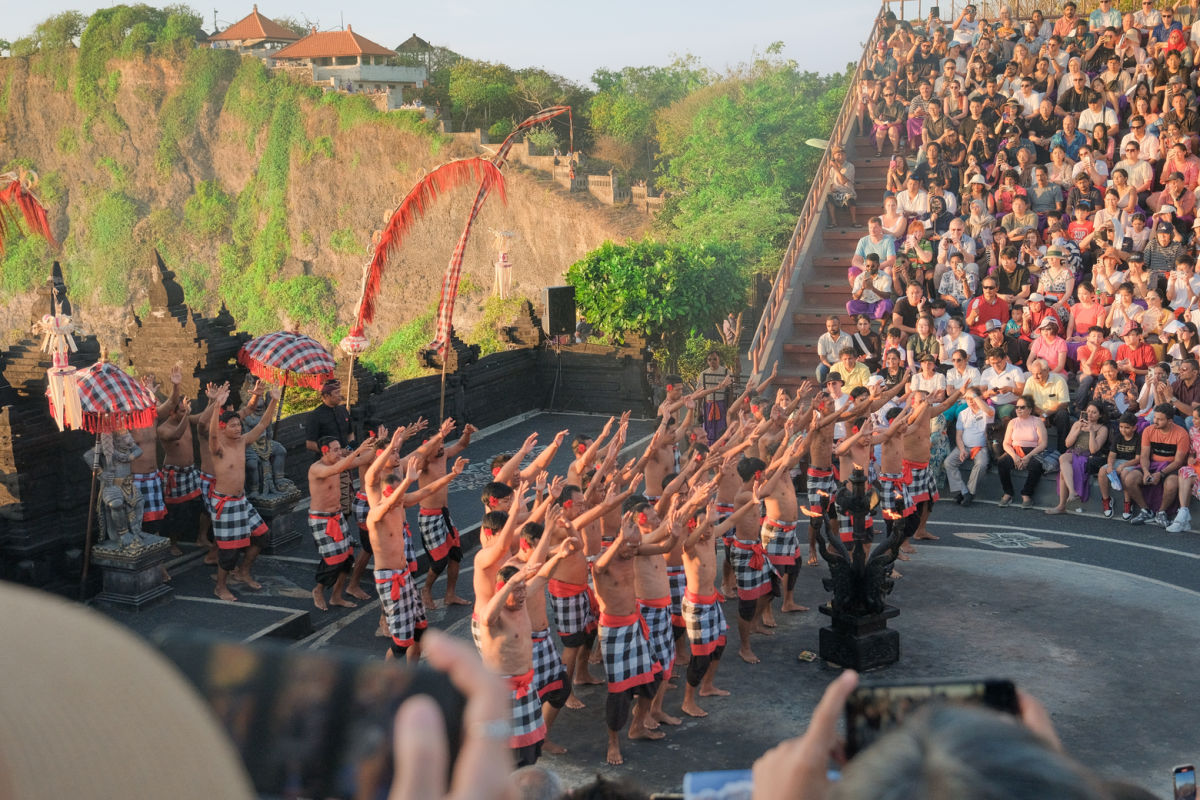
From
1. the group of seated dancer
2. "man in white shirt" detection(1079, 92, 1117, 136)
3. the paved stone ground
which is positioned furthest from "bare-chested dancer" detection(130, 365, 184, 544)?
"man in white shirt" detection(1079, 92, 1117, 136)

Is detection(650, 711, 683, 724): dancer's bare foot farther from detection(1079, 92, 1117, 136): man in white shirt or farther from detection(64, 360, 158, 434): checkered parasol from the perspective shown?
detection(1079, 92, 1117, 136): man in white shirt

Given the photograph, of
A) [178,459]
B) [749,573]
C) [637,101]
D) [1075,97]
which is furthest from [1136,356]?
[637,101]

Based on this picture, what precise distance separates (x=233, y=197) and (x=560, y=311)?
45.0 meters

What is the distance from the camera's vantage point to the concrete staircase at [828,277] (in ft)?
59.8

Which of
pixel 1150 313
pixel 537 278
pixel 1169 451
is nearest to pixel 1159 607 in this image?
pixel 1169 451

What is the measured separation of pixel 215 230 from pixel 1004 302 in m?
54.1

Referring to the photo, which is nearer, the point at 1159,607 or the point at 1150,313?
the point at 1159,607

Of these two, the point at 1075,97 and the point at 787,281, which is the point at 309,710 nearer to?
the point at 787,281

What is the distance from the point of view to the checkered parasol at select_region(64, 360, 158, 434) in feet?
33.9

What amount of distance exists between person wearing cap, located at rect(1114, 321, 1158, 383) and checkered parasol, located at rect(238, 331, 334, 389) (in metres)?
9.00

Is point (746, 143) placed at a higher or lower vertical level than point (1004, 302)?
higher

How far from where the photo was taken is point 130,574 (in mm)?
10820

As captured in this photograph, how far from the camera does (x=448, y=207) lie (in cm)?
5416

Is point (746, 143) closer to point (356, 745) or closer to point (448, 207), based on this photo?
point (448, 207)
